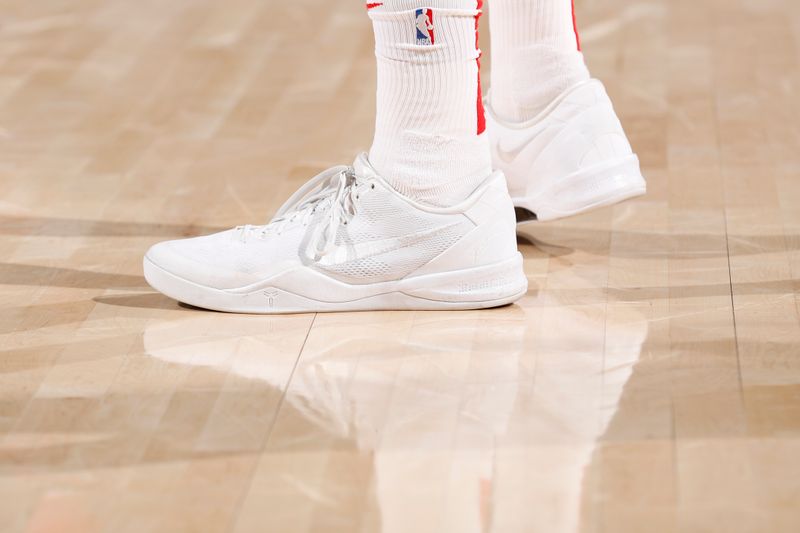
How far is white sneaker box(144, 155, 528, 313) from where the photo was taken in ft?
4.19

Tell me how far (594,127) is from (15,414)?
71 centimetres

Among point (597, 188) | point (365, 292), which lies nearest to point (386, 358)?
point (365, 292)

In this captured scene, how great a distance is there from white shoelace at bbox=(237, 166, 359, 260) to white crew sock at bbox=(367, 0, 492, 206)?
0.14ft

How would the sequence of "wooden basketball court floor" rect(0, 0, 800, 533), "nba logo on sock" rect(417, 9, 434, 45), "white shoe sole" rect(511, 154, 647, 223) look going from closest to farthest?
"wooden basketball court floor" rect(0, 0, 800, 533), "nba logo on sock" rect(417, 9, 434, 45), "white shoe sole" rect(511, 154, 647, 223)

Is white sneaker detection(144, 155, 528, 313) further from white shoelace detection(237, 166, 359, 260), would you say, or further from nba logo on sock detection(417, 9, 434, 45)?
nba logo on sock detection(417, 9, 434, 45)

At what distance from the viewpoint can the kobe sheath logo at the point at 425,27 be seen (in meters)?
1.21

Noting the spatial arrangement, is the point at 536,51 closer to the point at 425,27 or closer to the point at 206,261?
the point at 425,27

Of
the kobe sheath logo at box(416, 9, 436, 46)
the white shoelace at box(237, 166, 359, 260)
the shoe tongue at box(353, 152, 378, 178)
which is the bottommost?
the white shoelace at box(237, 166, 359, 260)

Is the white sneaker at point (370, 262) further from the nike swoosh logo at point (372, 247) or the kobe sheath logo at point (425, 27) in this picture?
the kobe sheath logo at point (425, 27)

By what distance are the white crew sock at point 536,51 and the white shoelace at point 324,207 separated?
0.81 ft

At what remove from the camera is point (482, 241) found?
1.28m

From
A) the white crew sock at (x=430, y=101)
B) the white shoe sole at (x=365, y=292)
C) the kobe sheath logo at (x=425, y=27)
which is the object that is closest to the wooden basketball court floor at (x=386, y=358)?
the white shoe sole at (x=365, y=292)

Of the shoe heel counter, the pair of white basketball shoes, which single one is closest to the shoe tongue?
the pair of white basketball shoes

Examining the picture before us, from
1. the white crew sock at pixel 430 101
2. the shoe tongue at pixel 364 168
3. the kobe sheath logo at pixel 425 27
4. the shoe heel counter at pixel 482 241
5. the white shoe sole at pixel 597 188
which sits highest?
the kobe sheath logo at pixel 425 27
